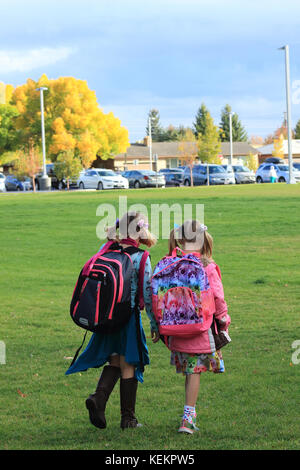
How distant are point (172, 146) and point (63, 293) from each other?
319 ft

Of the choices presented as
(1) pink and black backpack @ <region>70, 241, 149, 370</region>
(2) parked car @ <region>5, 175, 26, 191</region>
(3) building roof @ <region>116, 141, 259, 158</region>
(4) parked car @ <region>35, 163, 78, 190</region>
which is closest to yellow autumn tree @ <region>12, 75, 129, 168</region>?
→ (2) parked car @ <region>5, 175, 26, 191</region>

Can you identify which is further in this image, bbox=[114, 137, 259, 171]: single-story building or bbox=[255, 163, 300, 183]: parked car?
bbox=[114, 137, 259, 171]: single-story building

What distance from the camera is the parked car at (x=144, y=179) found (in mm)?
Answer: 49188

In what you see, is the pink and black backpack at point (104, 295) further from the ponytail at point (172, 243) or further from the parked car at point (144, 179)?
the parked car at point (144, 179)

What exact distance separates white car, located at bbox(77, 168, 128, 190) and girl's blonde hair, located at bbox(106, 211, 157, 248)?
40.7m

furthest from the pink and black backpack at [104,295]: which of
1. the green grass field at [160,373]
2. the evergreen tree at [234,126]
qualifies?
the evergreen tree at [234,126]

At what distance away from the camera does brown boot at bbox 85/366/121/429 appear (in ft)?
15.7

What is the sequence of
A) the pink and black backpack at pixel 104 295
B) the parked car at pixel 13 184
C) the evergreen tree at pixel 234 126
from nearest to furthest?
1. the pink and black backpack at pixel 104 295
2. the parked car at pixel 13 184
3. the evergreen tree at pixel 234 126

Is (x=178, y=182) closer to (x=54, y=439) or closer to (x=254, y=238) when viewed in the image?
(x=254, y=238)

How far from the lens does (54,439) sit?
478cm

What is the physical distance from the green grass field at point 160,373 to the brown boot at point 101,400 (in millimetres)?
108

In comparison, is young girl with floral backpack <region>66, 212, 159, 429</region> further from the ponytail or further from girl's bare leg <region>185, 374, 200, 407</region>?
girl's bare leg <region>185, 374, 200, 407</region>

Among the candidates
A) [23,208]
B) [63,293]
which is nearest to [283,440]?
[63,293]

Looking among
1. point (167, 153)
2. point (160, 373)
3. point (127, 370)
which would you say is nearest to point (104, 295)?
point (127, 370)
